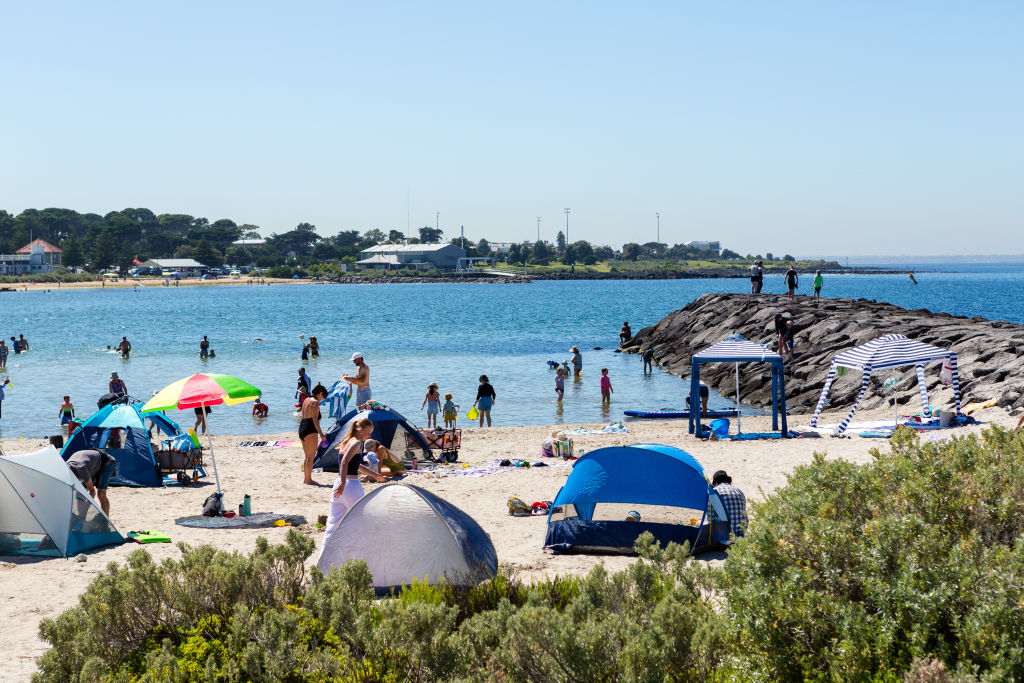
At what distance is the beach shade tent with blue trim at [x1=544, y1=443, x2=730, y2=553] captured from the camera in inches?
437

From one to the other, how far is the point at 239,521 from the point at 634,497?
17.4ft

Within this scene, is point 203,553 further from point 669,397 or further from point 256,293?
point 256,293

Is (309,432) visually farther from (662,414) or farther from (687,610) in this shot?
(662,414)

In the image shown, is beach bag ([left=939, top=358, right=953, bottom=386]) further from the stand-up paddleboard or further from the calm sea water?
the calm sea water

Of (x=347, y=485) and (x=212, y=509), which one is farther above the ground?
(x=347, y=485)

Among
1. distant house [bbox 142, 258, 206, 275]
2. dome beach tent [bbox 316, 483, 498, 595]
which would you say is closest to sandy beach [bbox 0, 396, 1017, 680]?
dome beach tent [bbox 316, 483, 498, 595]

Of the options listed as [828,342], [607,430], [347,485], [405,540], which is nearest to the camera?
[405,540]

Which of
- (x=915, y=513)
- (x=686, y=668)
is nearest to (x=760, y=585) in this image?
(x=686, y=668)

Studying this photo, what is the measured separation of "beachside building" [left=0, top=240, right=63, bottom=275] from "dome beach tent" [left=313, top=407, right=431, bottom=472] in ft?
534

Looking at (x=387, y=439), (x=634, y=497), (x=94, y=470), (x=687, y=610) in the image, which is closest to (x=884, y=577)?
(x=687, y=610)

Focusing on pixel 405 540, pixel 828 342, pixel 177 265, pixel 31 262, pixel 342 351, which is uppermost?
pixel 31 262

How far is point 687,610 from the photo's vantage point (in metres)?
6.01

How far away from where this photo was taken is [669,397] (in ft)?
101

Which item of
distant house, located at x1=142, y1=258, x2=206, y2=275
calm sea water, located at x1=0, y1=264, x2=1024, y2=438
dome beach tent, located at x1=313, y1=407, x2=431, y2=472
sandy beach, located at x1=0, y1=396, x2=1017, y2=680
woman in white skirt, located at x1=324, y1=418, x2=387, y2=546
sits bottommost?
calm sea water, located at x1=0, y1=264, x2=1024, y2=438
